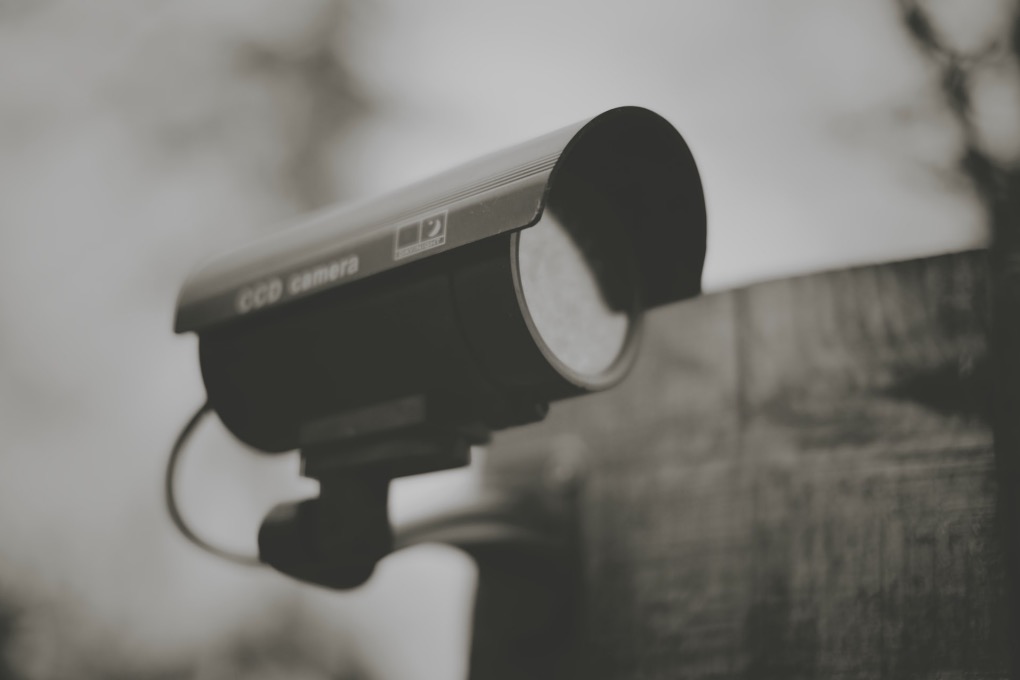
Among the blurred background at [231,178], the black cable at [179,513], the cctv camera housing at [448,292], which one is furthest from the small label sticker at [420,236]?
the blurred background at [231,178]

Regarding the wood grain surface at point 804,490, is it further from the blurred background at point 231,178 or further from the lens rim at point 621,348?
the blurred background at point 231,178

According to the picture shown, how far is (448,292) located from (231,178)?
1.20 metres

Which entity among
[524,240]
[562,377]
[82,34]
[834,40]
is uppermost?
[82,34]

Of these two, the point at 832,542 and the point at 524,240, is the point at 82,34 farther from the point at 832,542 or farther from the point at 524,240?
the point at 832,542

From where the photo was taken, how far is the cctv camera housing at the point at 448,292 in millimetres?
835

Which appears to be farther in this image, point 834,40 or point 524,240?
point 834,40

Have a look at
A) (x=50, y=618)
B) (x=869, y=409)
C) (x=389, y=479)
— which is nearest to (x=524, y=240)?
(x=389, y=479)

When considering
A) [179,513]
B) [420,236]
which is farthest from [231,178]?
[420,236]

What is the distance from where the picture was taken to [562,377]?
848 mm

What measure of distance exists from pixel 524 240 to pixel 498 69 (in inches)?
35.1

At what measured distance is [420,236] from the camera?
2.86 ft

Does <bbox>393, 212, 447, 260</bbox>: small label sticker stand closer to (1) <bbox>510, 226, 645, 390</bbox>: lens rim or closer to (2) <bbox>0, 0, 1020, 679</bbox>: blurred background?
(1) <bbox>510, 226, 645, 390</bbox>: lens rim

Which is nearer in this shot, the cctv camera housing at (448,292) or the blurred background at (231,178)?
the cctv camera housing at (448,292)

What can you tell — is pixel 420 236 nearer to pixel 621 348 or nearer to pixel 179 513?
pixel 621 348
